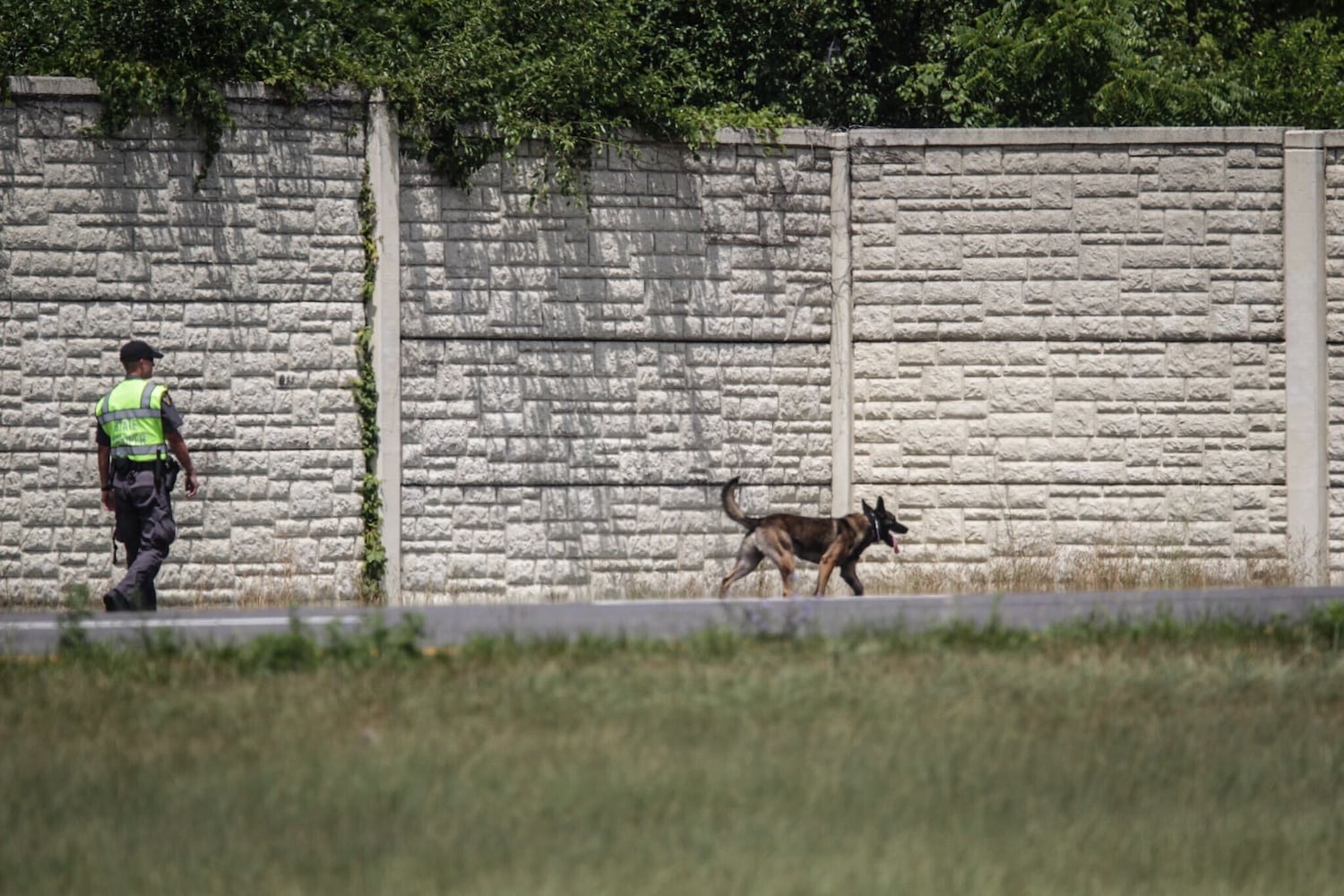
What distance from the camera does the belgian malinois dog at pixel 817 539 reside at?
1451 centimetres

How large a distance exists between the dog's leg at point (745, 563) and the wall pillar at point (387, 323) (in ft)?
9.77

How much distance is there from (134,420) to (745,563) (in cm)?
508

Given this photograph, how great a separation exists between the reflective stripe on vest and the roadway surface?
131 centimetres

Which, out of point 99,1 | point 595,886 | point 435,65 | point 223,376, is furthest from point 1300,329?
point 595,886

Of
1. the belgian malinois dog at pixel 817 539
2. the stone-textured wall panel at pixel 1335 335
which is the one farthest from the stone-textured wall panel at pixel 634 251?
the stone-textured wall panel at pixel 1335 335

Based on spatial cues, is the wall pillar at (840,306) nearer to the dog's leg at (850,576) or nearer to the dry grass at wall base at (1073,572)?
the dry grass at wall base at (1073,572)

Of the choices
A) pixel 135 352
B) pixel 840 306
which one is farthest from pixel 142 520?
pixel 840 306

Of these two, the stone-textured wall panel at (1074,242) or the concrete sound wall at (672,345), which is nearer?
the concrete sound wall at (672,345)

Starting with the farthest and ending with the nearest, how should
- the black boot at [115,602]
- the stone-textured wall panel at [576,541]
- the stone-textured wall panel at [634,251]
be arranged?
the stone-textured wall panel at [634,251]
the stone-textured wall panel at [576,541]
the black boot at [115,602]

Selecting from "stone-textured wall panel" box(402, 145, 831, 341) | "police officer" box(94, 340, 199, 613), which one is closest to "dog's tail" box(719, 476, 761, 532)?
"stone-textured wall panel" box(402, 145, 831, 341)

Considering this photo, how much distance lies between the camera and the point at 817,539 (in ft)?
47.8

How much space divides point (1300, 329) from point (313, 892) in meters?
13.1

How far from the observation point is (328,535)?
15.4 m

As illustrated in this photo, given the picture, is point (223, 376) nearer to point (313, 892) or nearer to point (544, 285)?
point (544, 285)
